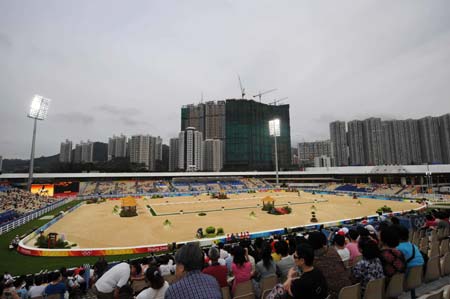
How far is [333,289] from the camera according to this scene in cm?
343

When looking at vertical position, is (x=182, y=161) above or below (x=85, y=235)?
above

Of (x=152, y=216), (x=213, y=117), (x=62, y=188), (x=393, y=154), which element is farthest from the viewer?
(x=213, y=117)

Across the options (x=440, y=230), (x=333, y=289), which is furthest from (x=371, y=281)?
(x=440, y=230)

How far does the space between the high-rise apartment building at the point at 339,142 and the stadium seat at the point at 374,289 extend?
112437 millimetres

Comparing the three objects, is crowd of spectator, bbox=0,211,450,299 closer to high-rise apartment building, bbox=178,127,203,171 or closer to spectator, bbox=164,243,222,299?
spectator, bbox=164,243,222,299

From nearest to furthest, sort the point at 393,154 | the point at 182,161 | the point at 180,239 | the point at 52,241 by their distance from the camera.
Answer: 1. the point at 52,241
2. the point at 180,239
3. the point at 393,154
4. the point at 182,161

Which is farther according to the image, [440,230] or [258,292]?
[440,230]

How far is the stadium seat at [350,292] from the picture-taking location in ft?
10.9

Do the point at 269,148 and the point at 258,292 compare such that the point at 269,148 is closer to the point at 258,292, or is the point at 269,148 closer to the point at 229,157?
the point at 229,157

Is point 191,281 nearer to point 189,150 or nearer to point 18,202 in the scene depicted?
point 18,202

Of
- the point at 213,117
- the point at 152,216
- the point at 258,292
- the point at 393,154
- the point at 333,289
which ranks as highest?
the point at 213,117

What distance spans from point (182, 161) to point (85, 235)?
87511 millimetres

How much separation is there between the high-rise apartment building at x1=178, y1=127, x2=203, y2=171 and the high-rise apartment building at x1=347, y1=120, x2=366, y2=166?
6944cm

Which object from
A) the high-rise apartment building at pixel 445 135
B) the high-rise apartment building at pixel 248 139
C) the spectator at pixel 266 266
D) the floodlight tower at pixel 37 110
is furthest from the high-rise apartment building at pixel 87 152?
the high-rise apartment building at pixel 445 135
